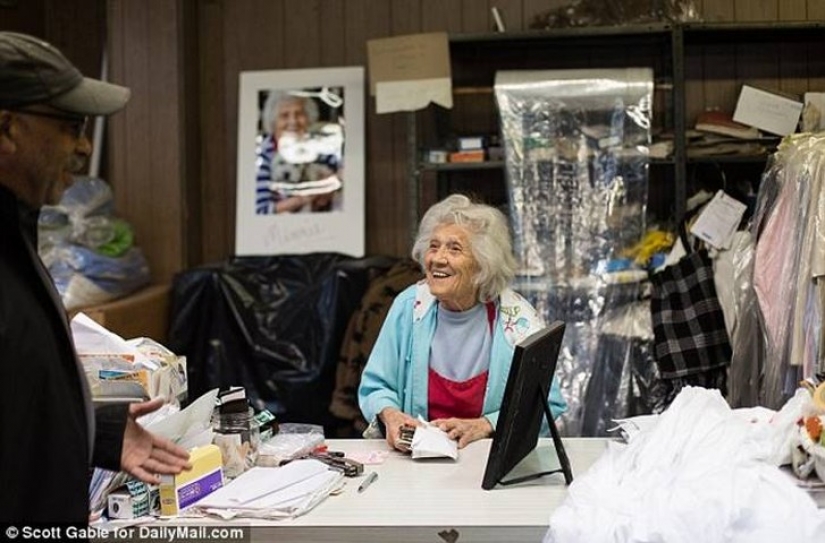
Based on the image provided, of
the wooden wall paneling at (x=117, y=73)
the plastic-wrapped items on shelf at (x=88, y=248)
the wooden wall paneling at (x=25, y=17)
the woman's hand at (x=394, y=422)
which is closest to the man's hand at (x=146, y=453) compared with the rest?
the woman's hand at (x=394, y=422)

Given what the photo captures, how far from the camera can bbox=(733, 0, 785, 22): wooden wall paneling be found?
4305 millimetres

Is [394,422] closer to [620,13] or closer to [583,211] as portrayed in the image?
[583,211]

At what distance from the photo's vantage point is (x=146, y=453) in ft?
5.50

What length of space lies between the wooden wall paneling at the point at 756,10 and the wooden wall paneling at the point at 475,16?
40.1 inches

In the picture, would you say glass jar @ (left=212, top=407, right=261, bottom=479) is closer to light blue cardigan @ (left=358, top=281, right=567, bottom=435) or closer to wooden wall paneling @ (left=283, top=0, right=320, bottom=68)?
light blue cardigan @ (left=358, top=281, right=567, bottom=435)

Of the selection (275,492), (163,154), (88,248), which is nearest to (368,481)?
(275,492)

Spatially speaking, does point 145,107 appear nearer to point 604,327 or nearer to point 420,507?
point 604,327

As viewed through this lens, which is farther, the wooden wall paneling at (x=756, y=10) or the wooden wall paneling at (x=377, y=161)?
the wooden wall paneling at (x=377, y=161)

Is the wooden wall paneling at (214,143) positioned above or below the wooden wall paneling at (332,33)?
below

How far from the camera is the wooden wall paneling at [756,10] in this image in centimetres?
430

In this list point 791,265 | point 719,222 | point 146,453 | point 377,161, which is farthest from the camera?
point 377,161

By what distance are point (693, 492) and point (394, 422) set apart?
91cm

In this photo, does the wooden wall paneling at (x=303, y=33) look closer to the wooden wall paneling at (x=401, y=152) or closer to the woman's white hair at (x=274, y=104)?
the woman's white hair at (x=274, y=104)

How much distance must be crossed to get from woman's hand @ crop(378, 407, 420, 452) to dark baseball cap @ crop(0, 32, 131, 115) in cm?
127
